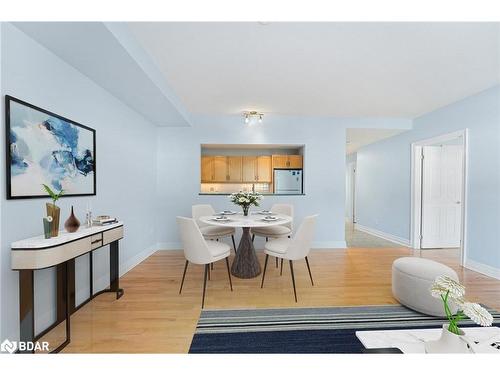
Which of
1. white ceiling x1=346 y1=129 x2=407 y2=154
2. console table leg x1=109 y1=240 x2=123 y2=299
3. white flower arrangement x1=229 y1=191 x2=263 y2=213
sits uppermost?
white ceiling x1=346 y1=129 x2=407 y2=154

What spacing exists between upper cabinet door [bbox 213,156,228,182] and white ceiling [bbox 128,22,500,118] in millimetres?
1502

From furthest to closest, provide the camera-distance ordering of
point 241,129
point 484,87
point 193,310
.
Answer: point 241,129 → point 484,87 → point 193,310

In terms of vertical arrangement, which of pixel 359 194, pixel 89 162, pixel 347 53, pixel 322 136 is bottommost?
pixel 359 194

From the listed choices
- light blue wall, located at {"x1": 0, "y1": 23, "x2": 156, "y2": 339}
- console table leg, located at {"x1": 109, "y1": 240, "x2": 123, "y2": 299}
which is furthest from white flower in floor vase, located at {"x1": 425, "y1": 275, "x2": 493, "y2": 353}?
console table leg, located at {"x1": 109, "y1": 240, "x2": 123, "y2": 299}

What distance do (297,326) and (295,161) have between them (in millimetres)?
3503

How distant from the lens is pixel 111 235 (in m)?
2.25

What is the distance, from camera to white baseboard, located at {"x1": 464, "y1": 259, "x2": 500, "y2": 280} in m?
3.06

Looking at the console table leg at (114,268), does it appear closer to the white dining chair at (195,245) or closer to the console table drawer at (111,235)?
the console table drawer at (111,235)

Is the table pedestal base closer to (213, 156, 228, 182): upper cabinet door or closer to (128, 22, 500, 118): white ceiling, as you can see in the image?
(128, 22, 500, 118): white ceiling

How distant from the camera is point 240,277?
301 centimetres

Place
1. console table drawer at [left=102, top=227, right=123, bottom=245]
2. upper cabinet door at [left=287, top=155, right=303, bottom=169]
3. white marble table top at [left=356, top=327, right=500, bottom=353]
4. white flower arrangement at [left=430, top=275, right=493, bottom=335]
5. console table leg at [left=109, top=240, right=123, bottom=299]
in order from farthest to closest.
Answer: upper cabinet door at [left=287, top=155, right=303, bottom=169] → console table leg at [left=109, top=240, right=123, bottom=299] → console table drawer at [left=102, top=227, right=123, bottom=245] → white marble table top at [left=356, top=327, right=500, bottom=353] → white flower arrangement at [left=430, top=275, right=493, bottom=335]

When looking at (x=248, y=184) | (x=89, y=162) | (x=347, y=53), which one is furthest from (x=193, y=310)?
(x=248, y=184)

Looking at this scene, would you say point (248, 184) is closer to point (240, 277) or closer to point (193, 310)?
point (240, 277)

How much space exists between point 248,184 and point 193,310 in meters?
3.61
